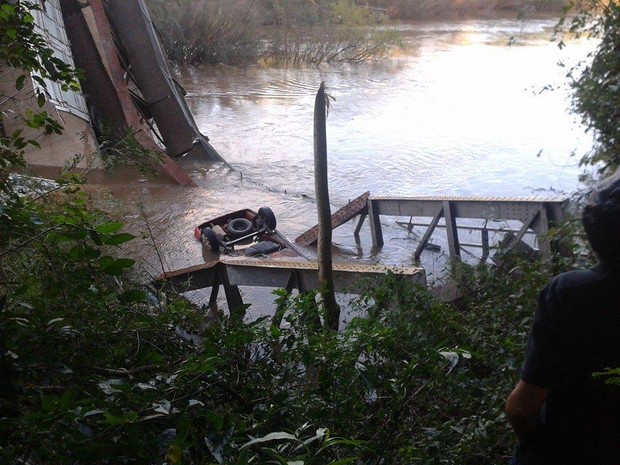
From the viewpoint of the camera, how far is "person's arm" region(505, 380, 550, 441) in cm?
212

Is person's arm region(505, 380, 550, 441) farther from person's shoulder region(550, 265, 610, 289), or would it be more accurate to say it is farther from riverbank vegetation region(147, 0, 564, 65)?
riverbank vegetation region(147, 0, 564, 65)

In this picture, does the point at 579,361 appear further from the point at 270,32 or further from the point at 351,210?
the point at 270,32

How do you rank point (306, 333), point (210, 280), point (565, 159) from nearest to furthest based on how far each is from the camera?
point (306, 333), point (210, 280), point (565, 159)

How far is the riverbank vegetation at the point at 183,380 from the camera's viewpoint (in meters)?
1.87

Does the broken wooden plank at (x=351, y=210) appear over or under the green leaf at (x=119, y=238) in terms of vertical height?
under

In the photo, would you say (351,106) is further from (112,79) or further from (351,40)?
(112,79)

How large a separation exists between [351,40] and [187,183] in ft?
56.1

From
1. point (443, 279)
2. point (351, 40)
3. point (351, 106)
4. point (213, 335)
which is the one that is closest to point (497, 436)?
point (213, 335)

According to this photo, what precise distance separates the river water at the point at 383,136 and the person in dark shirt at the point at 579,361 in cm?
909

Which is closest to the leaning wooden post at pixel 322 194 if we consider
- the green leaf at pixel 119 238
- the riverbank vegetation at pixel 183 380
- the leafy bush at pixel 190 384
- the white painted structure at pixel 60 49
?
the riverbank vegetation at pixel 183 380

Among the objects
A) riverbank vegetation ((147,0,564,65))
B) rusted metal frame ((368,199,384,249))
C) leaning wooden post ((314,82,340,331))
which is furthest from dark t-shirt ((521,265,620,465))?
riverbank vegetation ((147,0,564,65))

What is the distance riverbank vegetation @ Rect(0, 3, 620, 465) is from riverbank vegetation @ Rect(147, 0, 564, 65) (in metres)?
26.5

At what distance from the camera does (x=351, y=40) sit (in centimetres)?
3169

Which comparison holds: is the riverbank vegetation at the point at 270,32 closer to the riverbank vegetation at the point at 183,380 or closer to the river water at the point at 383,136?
the river water at the point at 383,136
